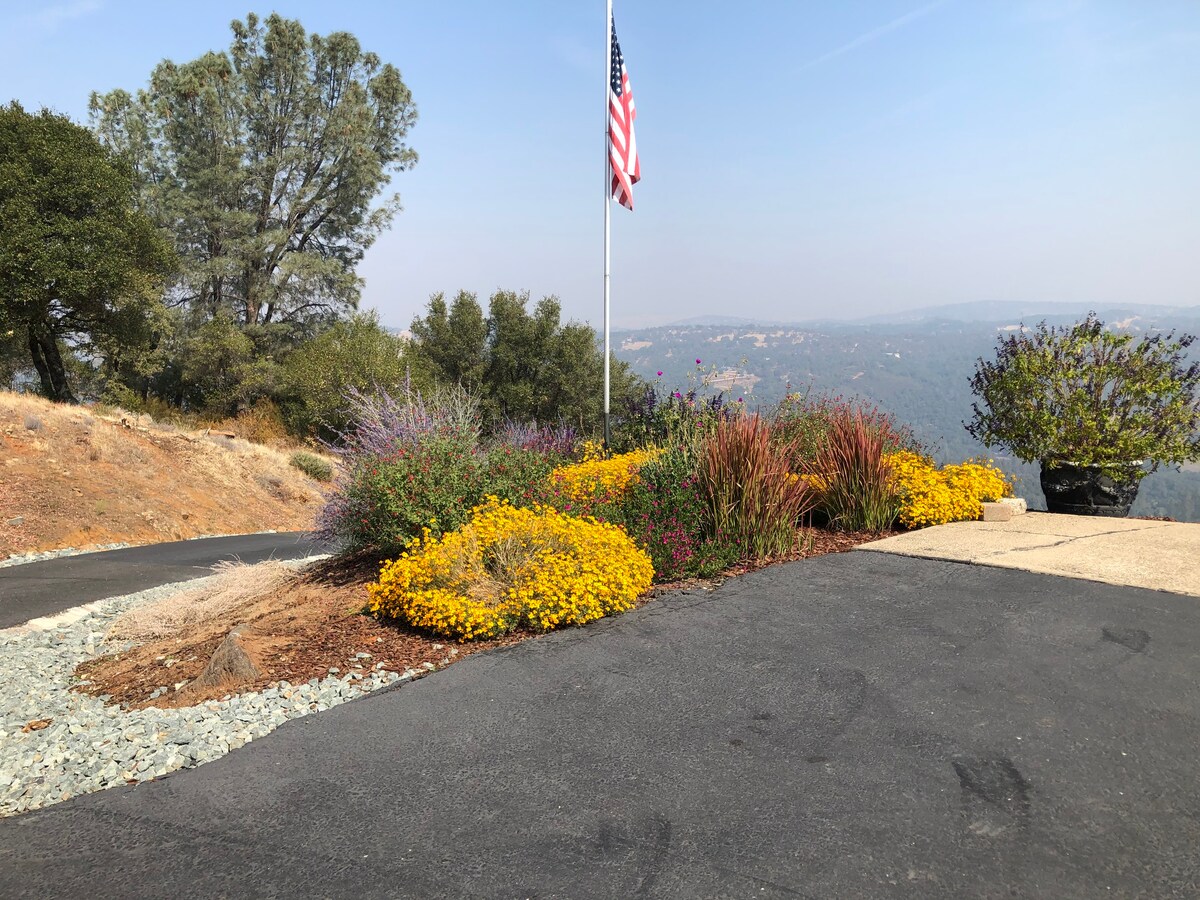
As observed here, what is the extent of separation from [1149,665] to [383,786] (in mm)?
4140

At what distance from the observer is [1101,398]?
32.5ft

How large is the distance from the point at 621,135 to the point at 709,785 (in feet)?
32.3

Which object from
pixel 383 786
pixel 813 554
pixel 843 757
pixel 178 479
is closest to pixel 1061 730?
pixel 843 757

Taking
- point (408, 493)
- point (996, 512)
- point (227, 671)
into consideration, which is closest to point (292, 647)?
point (227, 671)

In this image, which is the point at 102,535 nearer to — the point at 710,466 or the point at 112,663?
the point at 112,663

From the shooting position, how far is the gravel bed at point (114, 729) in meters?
3.58

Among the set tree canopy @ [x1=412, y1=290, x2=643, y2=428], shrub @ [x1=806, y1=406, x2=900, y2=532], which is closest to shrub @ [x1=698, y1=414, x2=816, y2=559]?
shrub @ [x1=806, y1=406, x2=900, y2=532]

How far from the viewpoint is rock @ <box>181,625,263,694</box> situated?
465 cm

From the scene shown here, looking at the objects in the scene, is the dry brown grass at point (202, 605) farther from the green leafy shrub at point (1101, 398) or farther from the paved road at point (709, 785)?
the green leafy shrub at point (1101, 398)

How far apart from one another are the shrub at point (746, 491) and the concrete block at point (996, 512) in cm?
301

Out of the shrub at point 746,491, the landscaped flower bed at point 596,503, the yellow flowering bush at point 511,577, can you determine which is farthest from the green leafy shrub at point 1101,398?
the yellow flowering bush at point 511,577

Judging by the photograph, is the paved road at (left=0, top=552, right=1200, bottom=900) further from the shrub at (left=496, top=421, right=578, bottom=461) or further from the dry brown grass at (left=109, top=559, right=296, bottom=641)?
the shrub at (left=496, top=421, right=578, bottom=461)

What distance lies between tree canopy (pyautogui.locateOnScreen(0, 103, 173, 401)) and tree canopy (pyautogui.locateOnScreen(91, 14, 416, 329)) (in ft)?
18.9

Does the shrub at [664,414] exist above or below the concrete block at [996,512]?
above
